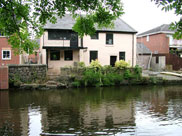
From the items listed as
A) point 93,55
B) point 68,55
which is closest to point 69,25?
point 68,55

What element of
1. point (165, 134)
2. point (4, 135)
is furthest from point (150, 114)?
point (4, 135)

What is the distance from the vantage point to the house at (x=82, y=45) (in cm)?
2431

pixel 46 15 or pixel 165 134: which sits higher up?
pixel 46 15

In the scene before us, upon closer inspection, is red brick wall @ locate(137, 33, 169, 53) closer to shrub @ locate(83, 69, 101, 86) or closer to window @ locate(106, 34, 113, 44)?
window @ locate(106, 34, 113, 44)

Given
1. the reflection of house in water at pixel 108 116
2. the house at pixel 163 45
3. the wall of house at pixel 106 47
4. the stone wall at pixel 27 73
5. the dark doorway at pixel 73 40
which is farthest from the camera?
the house at pixel 163 45

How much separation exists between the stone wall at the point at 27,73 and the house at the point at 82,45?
10.1 ft

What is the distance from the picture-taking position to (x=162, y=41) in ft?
115

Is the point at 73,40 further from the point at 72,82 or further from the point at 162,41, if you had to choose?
the point at 162,41

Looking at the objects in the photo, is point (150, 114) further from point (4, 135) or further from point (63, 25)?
point (63, 25)

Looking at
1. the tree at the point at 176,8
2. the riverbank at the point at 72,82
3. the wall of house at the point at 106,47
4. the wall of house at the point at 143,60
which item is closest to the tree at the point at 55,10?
the tree at the point at 176,8

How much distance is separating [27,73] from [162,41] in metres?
24.9

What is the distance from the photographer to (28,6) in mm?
5906

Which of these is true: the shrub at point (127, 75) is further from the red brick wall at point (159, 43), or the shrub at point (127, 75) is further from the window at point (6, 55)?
the red brick wall at point (159, 43)

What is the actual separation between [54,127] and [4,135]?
5.77ft
